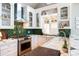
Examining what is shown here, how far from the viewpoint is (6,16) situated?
2045 millimetres

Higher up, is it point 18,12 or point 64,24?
point 18,12

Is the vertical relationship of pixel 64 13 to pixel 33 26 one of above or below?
above

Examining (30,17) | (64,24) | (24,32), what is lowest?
(24,32)

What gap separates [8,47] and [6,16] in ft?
1.36

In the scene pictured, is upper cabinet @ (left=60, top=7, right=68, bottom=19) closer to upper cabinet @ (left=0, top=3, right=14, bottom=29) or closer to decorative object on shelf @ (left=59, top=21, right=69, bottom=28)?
decorative object on shelf @ (left=59, top=21, right=69, bottom=28)

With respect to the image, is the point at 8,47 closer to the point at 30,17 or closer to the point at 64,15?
the point at 30,17

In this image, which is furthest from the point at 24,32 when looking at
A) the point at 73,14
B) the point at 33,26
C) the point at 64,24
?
the point at 73,14

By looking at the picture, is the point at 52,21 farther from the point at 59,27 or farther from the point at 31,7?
the point at 31,7

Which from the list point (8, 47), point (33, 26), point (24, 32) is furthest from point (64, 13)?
point (8, 47)

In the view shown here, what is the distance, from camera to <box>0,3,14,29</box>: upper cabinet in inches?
80.2

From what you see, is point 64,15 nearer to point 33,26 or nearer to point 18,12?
point 33,26

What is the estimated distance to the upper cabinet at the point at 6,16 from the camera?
204 centimetres

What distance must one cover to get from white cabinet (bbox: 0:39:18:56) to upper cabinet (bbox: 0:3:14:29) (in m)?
Answer: 0.20

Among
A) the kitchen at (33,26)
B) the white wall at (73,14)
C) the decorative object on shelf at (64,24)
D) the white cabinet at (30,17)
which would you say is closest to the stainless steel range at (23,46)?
the kitchen at (33,26)
